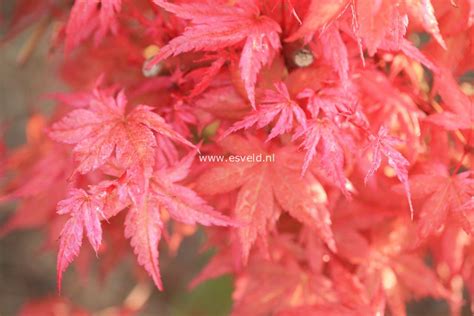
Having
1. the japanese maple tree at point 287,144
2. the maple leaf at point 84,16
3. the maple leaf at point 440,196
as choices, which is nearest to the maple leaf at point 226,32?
the japanese maple tree at point 287,144

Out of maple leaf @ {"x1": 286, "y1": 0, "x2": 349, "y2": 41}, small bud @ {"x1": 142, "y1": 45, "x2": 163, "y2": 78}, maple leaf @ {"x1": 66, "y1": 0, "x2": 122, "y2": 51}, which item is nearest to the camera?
maple leaf @ {"x1": 286, "y1": 0, "x2": 349, "y2": 41}

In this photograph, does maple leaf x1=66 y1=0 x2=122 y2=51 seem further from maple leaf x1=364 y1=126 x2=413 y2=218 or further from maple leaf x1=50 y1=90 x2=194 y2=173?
maple leaf x1=364 y1=126 x2=413 y2=218

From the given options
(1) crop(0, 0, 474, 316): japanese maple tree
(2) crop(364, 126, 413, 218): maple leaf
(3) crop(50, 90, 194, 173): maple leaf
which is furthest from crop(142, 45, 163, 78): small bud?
(2) crop(364, 126, 413, 218): maple leaf

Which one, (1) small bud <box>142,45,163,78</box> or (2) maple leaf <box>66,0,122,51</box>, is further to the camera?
(1) small bud <box>142,45,163,78</box>

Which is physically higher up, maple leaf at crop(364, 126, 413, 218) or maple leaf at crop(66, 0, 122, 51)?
maple leaf at crop(66, 0, 122, 51)

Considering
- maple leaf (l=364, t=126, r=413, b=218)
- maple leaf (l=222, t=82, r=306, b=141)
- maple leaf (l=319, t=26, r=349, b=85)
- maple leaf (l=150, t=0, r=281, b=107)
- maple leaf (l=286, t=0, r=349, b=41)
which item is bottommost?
maple leaf (l=364, t=126, r=413, b=218)
